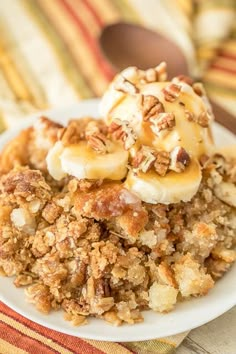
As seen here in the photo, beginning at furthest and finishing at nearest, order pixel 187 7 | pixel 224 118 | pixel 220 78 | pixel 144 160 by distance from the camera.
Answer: pixel 187 7 < pixel 220 78 < pixel 224 118 < pixel 144 160

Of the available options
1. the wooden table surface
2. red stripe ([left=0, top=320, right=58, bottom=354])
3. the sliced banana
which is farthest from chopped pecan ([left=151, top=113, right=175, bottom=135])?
red stripe ([left=0, top=320, right=58, bottom=354])

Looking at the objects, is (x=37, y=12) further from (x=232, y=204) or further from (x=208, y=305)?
(x=208, y=305)

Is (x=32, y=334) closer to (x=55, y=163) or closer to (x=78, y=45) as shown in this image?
(x=55, y=163)

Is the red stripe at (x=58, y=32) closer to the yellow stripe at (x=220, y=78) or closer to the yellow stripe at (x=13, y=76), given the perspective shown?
the yellow stripe at (x=13, y=76)

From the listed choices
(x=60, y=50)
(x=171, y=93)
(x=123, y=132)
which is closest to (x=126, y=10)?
(x=60, y=50)

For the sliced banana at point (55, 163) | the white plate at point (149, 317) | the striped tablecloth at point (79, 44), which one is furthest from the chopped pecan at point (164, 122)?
the striped tablecloth at point (79, 44)

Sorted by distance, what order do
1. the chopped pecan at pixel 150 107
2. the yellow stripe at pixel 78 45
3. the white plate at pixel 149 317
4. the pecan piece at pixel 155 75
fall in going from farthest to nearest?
the yellow stripe at pixel 78 45 → the pecan piece at pixel 155 75 → the chopped pecan at pixel 150 107 → the white plate at pixel 149 317

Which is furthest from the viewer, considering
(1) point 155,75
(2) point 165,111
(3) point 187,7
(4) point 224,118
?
(3) point 187,7
